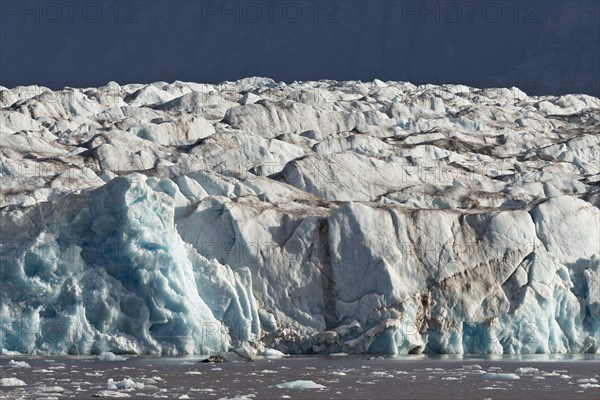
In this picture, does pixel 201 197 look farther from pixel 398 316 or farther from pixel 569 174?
pixel 569 174

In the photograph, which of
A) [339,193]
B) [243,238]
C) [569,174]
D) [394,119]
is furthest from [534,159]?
[243,238]

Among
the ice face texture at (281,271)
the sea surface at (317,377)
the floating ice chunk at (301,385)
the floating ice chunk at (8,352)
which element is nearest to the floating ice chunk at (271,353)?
the ice face texture at (281,271)

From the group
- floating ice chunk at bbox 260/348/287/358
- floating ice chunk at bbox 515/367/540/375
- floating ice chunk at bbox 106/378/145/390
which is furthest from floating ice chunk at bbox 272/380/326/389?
floating ice chunk at bbox 260/348/287/358

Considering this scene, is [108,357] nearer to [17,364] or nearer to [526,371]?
[17,364]

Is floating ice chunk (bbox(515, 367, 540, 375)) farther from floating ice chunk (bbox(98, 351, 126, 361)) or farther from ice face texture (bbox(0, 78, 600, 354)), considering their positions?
floating ice chunk (bbox(98, 351, 126, 361))

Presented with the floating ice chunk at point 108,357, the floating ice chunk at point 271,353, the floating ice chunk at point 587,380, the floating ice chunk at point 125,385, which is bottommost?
the floating ice chunk at point 125,385

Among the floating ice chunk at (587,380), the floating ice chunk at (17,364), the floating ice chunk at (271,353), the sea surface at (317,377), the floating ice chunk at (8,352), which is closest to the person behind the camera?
the sea surface at (317,377)

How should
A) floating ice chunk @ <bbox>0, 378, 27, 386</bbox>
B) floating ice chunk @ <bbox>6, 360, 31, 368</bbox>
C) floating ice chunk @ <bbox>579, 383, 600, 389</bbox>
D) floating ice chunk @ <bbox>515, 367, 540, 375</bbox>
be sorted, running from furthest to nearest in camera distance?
floating ice chunk @ <bbox>6, 360, 31, 368</bbox> < floating ice chunk @ <bbox>515, 367, 540, 375</bbox> < floating ice chunk @ <bbox>579, 383, 600, 389</bbox> < floating ice chunk @ <bbox>0, 378, 27, 386</bbox>

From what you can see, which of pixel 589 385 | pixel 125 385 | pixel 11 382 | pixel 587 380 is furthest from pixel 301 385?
pixel 587 380

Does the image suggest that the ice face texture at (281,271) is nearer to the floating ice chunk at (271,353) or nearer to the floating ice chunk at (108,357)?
the floating ice chunk at (271,353)
